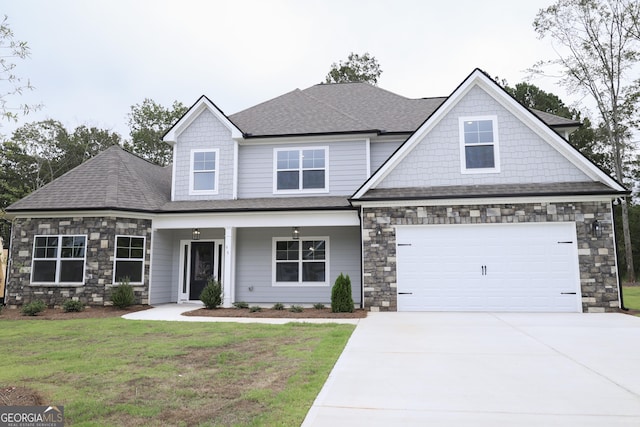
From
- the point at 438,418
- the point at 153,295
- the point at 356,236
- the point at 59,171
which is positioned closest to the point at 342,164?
the point at 356,236

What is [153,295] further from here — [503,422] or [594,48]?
[594,48]

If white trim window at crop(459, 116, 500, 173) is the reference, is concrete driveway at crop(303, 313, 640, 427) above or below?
below

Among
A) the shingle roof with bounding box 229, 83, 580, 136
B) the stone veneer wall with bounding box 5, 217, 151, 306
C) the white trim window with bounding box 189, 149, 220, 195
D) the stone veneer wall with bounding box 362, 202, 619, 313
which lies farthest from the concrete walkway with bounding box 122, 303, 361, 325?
the shingle roof with bounding box 229, 83, 580, 136

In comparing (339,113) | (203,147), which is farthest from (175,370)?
(339,113)

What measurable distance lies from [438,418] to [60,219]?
1285 cm

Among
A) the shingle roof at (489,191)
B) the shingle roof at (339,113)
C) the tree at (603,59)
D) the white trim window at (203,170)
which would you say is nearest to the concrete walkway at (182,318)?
the shingle roof at (489,191)

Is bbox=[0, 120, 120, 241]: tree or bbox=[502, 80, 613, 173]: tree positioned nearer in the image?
bbox=[502, 80, 613, 173]: tree

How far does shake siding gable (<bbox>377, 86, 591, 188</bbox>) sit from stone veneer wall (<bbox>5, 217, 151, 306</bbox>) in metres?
7.75

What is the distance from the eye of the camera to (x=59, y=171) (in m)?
33.7

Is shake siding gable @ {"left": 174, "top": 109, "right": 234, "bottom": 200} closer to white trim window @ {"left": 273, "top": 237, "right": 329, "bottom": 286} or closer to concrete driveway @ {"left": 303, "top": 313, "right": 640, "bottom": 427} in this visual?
white trim window @ {"left": 273, "top": 237, "right": 329, "bottom": 286}

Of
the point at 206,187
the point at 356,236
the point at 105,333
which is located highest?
the point at 206,187

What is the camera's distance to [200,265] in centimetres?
1428

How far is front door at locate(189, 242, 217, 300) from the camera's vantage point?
14.1 m

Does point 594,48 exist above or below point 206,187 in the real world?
above
